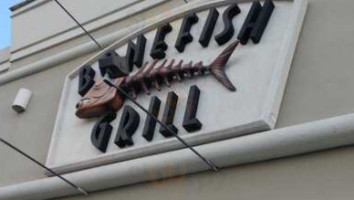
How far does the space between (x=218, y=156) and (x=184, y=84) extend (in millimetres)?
1050

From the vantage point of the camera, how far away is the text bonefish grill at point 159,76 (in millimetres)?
5934

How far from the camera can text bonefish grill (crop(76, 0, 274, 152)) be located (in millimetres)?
5934

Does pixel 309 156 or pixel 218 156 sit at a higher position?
pixel 218 156

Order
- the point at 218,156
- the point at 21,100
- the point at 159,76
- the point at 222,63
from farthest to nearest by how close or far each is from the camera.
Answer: the point at 21,100 → the point at 159,76 → the point at 222,63 → the point at 218,156

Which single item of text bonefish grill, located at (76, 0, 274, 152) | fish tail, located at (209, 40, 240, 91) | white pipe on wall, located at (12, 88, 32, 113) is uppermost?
white pipe on wall, located at (12, 88, 32, 113)

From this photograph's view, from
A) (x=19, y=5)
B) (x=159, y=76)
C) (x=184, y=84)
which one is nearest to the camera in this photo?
(x=184, y=84)

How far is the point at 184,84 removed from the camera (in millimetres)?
6262

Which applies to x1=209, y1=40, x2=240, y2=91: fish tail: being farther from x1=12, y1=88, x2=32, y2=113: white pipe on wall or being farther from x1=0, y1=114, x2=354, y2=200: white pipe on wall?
x1=12, y1=88, x2=32, y2=113: white pipe on wall

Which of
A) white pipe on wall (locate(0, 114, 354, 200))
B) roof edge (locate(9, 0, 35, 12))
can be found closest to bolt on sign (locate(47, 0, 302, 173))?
white pipe on wall (locate(0, 114, 354, 200))

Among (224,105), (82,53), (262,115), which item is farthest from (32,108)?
(262,115)

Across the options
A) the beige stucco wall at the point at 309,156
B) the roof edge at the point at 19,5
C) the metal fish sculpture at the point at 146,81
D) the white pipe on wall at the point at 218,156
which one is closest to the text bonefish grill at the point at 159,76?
the metal fish sculpture at the point at 146,81

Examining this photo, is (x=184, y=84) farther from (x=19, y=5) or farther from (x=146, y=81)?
(x=19, y=5)

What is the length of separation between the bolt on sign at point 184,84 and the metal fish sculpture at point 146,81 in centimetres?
1

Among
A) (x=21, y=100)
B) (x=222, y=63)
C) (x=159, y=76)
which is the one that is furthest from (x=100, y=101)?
(x=21, y=100)
